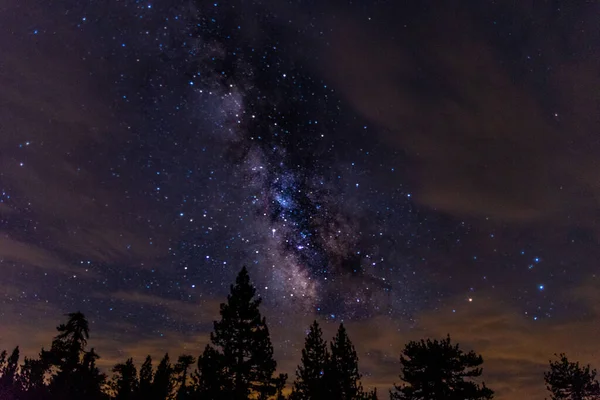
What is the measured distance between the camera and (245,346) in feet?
89.5

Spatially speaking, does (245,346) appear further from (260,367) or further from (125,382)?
(125,382)

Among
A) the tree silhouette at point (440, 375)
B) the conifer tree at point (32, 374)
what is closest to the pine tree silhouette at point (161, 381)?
the conifer tree at point (32, 374)

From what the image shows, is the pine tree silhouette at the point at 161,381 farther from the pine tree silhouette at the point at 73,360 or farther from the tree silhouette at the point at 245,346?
the tree silhouette at the point at 245,346

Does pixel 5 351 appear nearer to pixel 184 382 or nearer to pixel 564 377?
pixel 184 382

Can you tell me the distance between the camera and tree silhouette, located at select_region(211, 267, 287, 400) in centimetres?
2642

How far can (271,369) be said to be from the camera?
27.3 metres

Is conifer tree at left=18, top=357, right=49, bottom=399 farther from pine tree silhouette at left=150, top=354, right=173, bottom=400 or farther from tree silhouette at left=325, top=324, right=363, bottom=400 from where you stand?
tree silhouette at left=325, top=324, right=363, bottom=400

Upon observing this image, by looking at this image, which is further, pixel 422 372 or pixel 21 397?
pixel 21 397

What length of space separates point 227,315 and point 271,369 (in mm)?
4799

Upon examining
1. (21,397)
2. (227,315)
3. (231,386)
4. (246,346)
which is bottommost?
(21,397)

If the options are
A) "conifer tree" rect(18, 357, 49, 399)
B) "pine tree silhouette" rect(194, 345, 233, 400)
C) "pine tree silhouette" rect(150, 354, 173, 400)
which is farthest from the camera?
"conifer tree" rect(18, 357, 49, 399)

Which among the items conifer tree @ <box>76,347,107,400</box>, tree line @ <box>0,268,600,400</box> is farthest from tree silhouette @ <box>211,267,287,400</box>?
conifer tree @ <box>76,347,107,400</box>

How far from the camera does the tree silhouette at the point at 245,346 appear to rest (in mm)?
26422

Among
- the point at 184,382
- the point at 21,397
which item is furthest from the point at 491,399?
the point at 184,382
